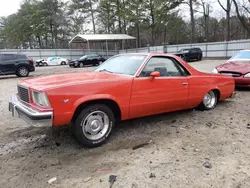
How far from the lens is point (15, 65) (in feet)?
46.5

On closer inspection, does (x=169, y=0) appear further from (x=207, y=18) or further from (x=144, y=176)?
(x=144, y=176)

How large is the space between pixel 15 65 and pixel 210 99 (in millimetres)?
12627

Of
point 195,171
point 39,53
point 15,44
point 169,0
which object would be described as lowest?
point 195,171

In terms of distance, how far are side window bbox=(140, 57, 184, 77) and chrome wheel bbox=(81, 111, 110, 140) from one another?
1.04 m

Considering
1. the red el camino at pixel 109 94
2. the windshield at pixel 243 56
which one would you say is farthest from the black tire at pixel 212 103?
the windshield at pixel 243 56

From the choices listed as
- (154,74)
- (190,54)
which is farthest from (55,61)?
(154,74)

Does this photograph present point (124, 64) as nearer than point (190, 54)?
Yes

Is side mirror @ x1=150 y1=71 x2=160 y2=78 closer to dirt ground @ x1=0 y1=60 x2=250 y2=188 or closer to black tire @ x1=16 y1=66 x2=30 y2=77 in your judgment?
dirt ground @ x1=0 y1=60 x2=250 y2=188

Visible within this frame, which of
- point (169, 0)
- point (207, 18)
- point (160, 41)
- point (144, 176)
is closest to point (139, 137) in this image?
point (144, 176)

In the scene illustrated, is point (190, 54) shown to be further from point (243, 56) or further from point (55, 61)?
point (55, 61)

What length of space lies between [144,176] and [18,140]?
2.49 meters

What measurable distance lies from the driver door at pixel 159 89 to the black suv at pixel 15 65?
12402 millimetres

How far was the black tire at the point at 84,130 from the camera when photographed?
3.43 meters

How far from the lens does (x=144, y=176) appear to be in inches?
110
